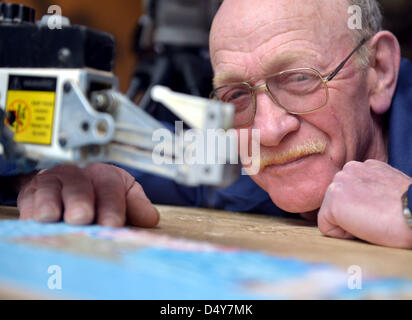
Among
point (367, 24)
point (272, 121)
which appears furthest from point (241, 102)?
point (367, 24)

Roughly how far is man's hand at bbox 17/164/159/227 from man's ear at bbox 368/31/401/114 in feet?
2.45

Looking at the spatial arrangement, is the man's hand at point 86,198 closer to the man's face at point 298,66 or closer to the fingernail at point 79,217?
the fingernail at point 79,217

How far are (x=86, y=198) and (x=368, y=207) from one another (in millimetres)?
473

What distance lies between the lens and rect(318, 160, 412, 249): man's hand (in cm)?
83

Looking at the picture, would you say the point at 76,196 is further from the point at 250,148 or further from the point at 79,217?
the point at 250,148

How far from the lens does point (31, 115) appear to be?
2.39 ft

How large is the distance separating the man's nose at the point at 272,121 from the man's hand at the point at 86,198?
371mm

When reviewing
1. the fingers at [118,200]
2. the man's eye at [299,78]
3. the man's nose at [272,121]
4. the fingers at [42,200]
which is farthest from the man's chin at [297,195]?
the fingers at [42,200]

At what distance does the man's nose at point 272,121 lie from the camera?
3.69 ft

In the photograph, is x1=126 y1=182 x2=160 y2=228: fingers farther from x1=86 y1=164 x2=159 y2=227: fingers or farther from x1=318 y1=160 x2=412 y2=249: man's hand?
x1=318 y1=160 x2=412 y2=249: man's hand

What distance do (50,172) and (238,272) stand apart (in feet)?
1.49

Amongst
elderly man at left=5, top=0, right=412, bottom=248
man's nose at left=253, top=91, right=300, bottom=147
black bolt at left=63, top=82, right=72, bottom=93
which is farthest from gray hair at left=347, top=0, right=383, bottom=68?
black bolt at left=63, top=82, right=72, bottom=93

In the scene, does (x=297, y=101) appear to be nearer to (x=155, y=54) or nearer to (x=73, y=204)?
(x=73, y=204)

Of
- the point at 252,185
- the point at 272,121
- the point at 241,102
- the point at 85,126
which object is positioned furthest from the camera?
the point at 252,185
